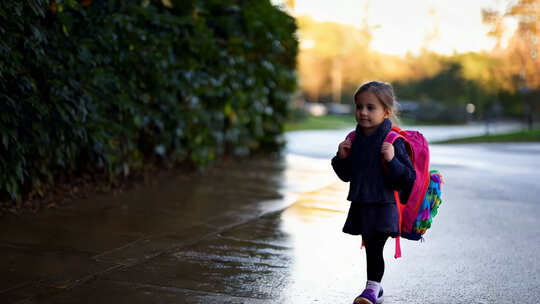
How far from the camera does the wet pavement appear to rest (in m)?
4.32

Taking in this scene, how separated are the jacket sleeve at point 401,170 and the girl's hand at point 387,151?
27 mm

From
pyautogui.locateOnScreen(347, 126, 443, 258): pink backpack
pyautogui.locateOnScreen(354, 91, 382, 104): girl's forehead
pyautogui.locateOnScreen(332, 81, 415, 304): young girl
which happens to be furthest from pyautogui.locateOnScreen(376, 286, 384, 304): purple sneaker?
pyautogui.locateOnScreen(354, 91, 382, 104): girl's forehead

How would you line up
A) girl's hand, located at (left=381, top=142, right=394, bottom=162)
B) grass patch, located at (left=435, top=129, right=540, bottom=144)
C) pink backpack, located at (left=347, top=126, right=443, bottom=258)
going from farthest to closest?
grass patch, located at (left=435, top=129, right=540, bottom=144) → pink backpack, located at (left=347, top=126, right=443, bottom=258) → girl's hand, located at (left=381, top=142, right=394, bottom=162)

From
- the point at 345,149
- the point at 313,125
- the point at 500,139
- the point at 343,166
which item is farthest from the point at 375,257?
the point at 313,125

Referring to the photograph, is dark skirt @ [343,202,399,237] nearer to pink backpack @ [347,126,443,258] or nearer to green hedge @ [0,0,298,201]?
pink backpack @ [347,126,443,258]

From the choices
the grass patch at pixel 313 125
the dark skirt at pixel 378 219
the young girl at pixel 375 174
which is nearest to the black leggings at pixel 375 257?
the young girl at pixel 375 174

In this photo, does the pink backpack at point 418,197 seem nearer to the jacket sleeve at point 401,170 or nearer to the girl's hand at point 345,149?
the jacket sleeve at point 401,170

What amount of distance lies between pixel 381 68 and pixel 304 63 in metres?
9.45

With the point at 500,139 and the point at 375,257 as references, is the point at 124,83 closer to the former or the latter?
the point at 375,257

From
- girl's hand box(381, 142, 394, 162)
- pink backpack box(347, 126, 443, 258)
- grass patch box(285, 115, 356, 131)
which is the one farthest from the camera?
grass patch box(285, 115, 356, 131)

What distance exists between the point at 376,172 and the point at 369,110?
40 cm

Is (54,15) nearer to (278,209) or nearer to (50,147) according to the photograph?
(50,147)

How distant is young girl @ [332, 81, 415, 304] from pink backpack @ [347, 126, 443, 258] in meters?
0.06

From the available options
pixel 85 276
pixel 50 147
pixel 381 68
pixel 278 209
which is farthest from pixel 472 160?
pixel 381 68
